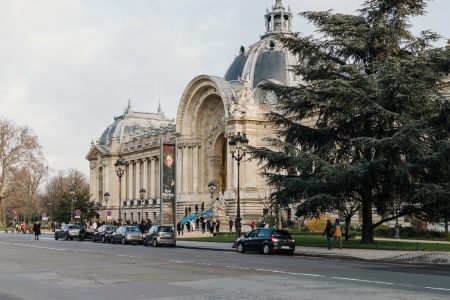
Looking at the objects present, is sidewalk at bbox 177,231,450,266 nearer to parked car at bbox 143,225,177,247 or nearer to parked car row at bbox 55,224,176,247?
parked car at bbox 143,225,177,247

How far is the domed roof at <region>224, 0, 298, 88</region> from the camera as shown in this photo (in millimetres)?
78750

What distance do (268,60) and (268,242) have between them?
5208cm

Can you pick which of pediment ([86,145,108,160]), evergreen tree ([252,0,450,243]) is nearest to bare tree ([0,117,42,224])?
pediment ([86,145,108,160])

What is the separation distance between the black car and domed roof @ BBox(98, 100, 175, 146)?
76.4m

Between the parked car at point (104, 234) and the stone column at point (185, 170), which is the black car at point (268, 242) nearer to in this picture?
the parked car at point (104, 234)

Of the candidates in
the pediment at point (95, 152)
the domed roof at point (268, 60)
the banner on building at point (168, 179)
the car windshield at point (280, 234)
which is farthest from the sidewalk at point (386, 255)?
the pediment at point (95, 152)

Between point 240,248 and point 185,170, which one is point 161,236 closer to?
point 240,248

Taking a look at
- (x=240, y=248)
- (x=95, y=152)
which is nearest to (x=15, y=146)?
(x=95, y=152)

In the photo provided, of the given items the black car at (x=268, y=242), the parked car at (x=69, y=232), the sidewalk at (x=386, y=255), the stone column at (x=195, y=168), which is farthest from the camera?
the stone column at (x=195, y=168)

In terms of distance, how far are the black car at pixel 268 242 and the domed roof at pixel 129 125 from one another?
3008 inches

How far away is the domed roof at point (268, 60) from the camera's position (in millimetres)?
78750

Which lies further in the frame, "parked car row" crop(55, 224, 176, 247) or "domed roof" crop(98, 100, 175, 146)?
"domed roof" crop(98, 100, 175, 146)

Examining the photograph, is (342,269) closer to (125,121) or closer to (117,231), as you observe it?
(117,231)

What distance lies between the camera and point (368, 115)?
33.3 meters
